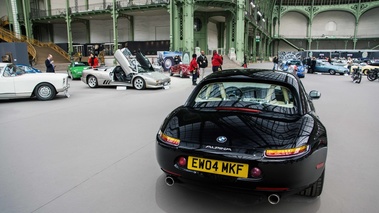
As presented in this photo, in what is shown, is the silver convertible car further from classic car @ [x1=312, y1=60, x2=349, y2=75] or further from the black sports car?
classic car @ [x1=312, y1=60, x2=349, y2=75]

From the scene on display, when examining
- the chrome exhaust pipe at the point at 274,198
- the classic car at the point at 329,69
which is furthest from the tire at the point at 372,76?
the chrome exhaust pipe at the point at 274,198

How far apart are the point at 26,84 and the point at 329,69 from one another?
957 inches

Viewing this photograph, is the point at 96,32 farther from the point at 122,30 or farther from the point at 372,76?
the point at 372,76

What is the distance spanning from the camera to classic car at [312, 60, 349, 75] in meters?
23.9

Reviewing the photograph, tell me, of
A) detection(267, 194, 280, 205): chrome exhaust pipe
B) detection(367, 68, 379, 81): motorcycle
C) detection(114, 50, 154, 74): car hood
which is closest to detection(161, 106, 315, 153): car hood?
detection(267, 194, 280, 205): chrome exhaust pipe

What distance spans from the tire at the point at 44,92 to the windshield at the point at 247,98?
307 inches

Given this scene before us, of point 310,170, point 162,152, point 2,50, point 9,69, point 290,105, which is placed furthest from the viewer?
point 2,50

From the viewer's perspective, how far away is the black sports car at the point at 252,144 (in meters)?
2.33

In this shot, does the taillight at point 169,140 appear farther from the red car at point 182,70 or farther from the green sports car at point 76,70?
the green sports car at point 76,70

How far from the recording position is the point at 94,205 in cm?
282

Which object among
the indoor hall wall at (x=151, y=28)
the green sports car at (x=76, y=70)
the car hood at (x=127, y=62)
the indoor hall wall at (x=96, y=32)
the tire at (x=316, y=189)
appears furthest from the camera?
the indoor hall wall at (x=96, y=32)

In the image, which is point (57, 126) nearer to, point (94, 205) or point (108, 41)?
point (94, 205)

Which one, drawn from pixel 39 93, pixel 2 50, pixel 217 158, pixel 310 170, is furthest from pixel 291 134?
pixel 2 50

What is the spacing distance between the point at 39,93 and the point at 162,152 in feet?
27.6
